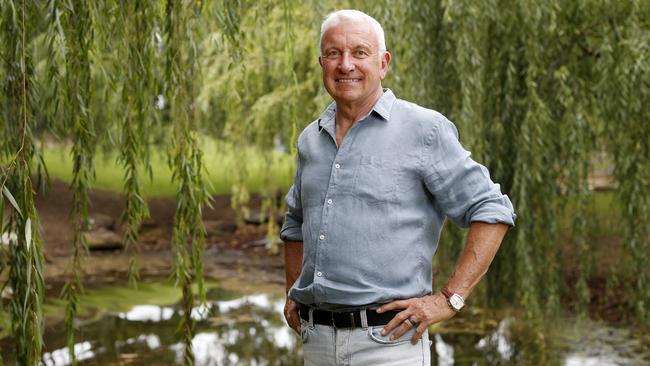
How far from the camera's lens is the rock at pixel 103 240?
1560 centimetres

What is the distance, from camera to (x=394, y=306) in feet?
7.97

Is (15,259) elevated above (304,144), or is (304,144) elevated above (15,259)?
(304,144)

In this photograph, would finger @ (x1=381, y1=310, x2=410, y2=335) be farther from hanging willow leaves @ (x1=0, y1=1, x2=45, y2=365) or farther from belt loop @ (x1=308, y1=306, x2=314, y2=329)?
hanging willow leaves @ (x1=0, y1=1, x2=45, y2=365)

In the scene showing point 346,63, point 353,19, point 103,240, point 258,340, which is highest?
point 353,19

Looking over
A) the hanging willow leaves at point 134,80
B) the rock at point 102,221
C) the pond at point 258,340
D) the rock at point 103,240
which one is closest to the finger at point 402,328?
the hanging willow leaves at point 134,80

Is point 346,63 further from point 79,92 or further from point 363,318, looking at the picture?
point 79,92

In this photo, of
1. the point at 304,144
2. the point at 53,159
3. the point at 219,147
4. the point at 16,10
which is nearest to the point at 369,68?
the point at 304,144

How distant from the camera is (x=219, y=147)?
523 inches

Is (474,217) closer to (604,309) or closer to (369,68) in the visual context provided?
(369,68)

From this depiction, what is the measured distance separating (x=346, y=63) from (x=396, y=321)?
0.68 meters

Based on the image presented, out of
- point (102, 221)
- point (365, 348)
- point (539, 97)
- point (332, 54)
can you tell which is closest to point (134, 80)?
point (332, 54)

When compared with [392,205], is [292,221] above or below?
below

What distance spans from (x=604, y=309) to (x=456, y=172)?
8.32m

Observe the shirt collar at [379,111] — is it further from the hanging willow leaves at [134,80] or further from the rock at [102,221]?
the rock at [102,221]
